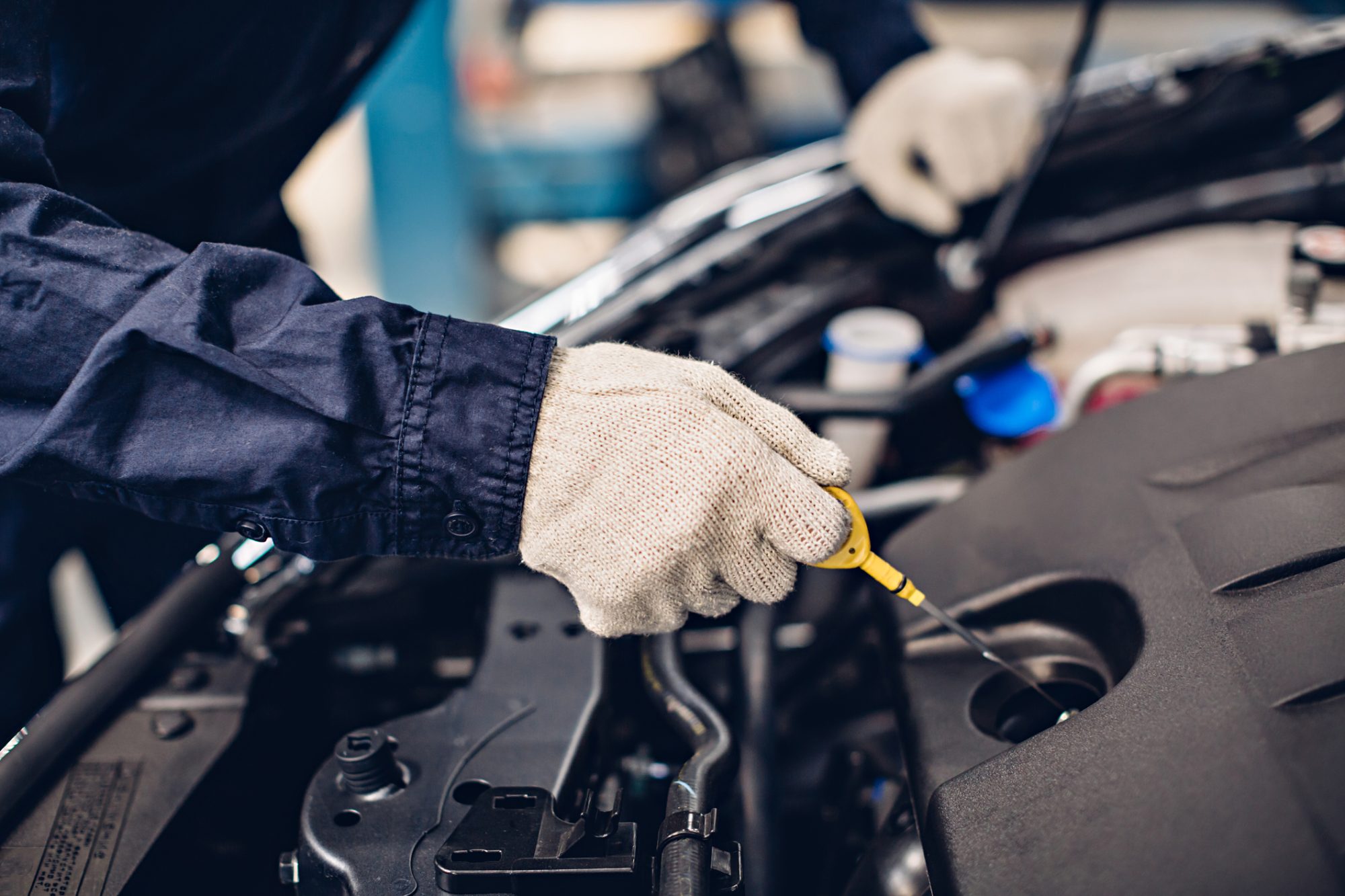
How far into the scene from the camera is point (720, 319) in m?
1.03

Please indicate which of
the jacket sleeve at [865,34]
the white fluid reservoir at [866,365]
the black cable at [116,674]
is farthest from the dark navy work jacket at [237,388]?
the jacket sleeve at [865,34]

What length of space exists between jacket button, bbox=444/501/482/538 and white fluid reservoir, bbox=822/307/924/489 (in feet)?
1.58

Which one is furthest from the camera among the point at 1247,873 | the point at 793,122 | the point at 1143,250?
the point at 793,122

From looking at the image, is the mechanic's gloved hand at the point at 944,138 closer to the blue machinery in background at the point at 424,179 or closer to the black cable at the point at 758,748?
the black cable at the point at 758,748

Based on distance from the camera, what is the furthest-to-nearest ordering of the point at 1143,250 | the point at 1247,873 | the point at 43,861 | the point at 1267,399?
the point at 1143,250 → the point at 1267,399 → the point at 43,861 → the point at 1247,873

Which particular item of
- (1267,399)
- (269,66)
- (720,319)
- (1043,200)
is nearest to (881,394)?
(720,319)

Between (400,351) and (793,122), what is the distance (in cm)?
279

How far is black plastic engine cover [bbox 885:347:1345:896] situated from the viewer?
0.45 m

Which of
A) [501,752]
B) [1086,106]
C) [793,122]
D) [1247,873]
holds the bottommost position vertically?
[1247,873]

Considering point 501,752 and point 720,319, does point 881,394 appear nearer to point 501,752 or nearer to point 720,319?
point 720,319

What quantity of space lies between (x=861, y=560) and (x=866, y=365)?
0.43 meters

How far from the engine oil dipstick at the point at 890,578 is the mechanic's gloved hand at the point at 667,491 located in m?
0.02

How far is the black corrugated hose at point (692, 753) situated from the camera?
54cm

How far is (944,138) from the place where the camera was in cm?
116
